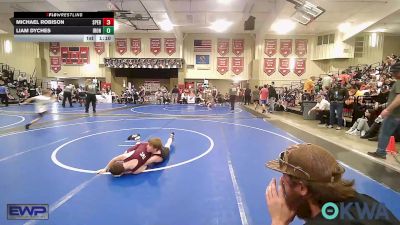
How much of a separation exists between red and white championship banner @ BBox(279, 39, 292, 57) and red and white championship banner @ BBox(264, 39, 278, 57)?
0.47m

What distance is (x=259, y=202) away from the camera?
3338mm

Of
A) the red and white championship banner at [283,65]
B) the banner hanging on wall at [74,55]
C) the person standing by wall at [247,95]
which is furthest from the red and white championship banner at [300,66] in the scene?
the banner hanging on wall at [74,55]

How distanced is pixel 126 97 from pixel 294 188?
72.8ft

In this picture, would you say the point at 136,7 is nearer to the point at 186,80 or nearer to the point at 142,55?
the point at 142,55

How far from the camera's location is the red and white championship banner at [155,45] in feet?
85.0

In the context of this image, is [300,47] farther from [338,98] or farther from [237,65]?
[338,98]

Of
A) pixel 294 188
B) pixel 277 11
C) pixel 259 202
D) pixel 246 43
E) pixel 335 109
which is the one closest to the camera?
pixel 294 188

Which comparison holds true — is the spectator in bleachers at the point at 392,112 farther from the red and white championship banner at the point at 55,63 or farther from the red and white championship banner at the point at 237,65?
the red and white championship banner at the point at 55,63

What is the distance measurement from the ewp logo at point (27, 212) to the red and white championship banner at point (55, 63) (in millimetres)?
26886

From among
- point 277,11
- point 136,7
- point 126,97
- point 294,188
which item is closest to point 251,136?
point 294,188

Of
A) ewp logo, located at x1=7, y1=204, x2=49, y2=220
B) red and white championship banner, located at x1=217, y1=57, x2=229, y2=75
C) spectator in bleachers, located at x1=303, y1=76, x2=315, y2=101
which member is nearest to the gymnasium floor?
ewp logo, located at x1=7, y1=204, x2=49, y2=220

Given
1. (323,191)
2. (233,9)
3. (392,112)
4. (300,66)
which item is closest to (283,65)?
(300,66)

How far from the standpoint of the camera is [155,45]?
26.0 metres
